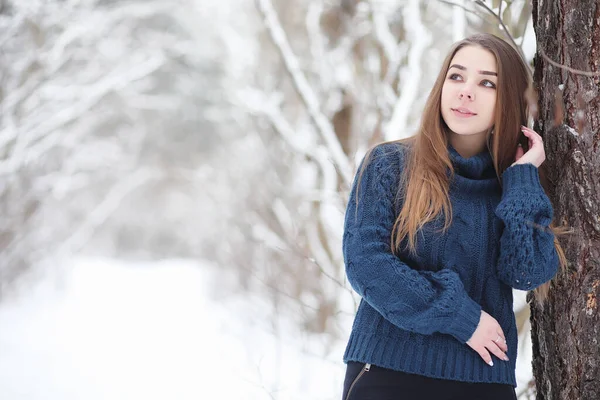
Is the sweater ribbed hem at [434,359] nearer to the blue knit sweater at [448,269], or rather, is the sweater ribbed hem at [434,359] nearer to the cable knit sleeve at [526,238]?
the blue knit sweater at [448,269]

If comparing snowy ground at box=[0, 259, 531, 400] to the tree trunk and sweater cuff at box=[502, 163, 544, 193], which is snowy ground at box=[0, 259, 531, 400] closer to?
the tree trunk

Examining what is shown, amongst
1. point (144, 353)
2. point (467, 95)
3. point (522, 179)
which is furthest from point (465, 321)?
point (144, 353)

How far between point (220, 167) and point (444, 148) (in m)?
12.7

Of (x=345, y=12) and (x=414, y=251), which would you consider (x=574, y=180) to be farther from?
(x=345, y=12)

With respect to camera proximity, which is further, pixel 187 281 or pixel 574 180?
pixel 187 281

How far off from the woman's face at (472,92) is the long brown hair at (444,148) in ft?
0.08

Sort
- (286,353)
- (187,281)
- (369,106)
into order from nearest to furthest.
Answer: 1. (369,106)
2. (286,353)
3. (187,281)

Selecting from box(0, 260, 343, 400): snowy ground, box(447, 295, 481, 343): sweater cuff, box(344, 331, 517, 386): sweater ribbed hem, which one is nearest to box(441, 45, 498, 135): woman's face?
box(447, 295, 481, 343): sweater cuff

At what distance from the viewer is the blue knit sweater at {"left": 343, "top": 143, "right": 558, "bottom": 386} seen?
2109 mm

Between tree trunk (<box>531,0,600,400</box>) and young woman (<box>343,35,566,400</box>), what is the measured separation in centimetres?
7

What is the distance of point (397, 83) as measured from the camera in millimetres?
4770

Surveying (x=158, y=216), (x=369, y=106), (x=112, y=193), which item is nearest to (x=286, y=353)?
(x=369, y=106)

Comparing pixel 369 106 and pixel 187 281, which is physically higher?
pixel 369 106

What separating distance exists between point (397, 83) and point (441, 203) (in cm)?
268
